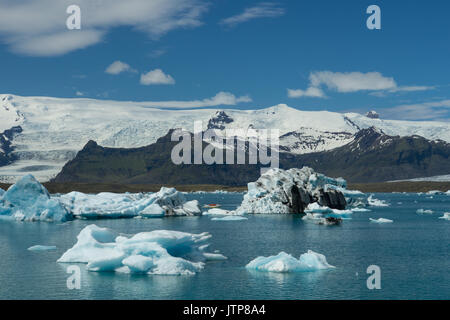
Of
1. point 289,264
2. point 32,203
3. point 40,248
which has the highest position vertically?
point 32,203

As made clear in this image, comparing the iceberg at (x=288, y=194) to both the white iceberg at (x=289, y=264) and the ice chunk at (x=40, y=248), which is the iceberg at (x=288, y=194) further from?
the white iceberg at (x=289, y=264)

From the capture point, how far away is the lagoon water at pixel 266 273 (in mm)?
27266

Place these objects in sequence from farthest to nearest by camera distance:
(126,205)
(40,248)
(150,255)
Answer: (126,205) < (40,248) < (150,255)

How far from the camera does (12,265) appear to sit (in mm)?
36031

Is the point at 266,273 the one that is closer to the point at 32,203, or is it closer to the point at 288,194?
the point at 32,203

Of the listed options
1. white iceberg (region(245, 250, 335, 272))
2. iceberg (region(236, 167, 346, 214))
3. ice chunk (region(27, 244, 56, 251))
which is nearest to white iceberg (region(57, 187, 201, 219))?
iceberg (region(236, 167, 346, 214))

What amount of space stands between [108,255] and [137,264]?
2.64 metres

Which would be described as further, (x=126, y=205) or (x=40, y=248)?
(x=126, y=205)

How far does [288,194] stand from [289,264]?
56064mm

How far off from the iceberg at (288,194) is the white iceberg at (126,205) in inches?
376

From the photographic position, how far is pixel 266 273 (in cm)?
3181

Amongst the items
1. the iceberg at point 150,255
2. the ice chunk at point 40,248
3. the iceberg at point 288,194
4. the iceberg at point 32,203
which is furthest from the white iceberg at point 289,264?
the iceberg at point 288,194

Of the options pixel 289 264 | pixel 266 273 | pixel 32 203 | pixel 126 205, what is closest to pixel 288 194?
pixel 126 205

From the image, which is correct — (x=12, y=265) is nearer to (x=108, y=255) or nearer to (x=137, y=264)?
(x=108, y=255)
